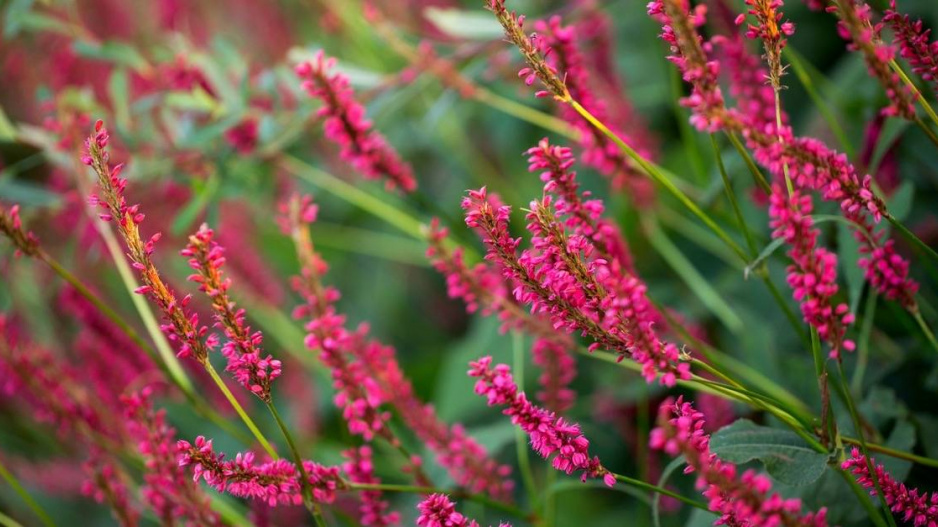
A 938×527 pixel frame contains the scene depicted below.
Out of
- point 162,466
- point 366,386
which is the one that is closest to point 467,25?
point 366,386

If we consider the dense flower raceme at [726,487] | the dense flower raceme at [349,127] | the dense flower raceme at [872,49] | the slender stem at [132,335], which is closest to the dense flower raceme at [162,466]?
the slender stem at [132,335]

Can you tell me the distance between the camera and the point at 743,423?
23.0 inches

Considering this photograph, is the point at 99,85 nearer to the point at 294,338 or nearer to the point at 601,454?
the point at 294,338

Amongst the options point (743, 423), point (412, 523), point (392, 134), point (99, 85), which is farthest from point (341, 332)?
point (99, 85)

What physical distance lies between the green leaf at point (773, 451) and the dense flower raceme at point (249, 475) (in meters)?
0.26

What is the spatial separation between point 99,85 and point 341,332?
4.03 feet

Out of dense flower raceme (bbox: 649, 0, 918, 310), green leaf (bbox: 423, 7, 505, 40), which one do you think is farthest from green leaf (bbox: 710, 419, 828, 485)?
green leaf (bbox: 423, 7, 505, 40)

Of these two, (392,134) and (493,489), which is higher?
(392,134)

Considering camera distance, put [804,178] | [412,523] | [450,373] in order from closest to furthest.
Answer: [804,178], [412,523], [450,373]

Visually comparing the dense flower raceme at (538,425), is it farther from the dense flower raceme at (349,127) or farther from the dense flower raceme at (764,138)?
the dense flower raceme at (349,127)

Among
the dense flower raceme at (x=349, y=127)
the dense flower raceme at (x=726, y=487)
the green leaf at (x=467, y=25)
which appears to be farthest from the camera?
the green leaf at (x=467, y=25)

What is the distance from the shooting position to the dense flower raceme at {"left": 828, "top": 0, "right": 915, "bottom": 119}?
0.44m

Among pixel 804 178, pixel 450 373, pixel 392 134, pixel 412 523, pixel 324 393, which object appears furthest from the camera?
pixel 392 134

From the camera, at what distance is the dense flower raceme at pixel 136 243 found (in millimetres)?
481
